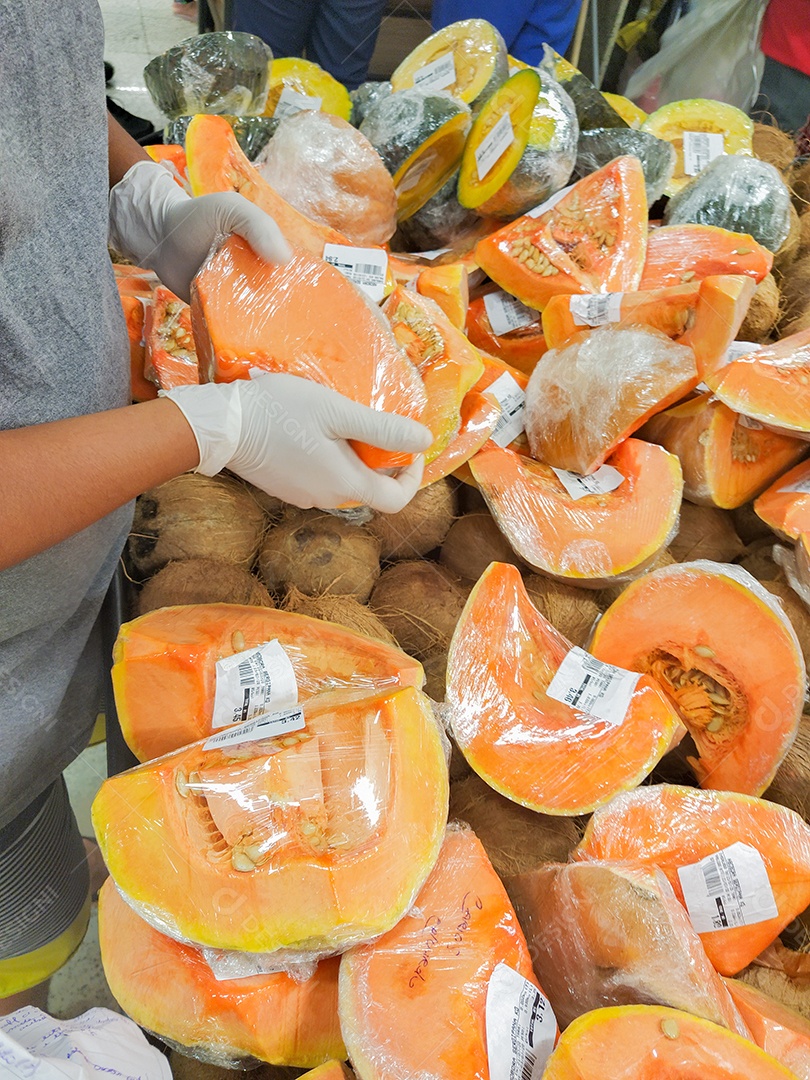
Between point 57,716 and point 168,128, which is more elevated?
point 168,128

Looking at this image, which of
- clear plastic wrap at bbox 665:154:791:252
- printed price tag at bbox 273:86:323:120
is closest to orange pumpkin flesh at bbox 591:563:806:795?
clear plastic wrap at bbox 665:154:791:252

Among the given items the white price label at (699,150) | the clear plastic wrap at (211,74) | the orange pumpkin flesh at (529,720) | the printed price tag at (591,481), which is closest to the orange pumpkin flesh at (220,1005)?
the orange pumpkin flesh at (529,720)

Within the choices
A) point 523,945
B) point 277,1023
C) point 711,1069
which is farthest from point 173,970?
point 711,1069

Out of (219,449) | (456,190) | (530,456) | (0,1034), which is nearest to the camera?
(0,1034)

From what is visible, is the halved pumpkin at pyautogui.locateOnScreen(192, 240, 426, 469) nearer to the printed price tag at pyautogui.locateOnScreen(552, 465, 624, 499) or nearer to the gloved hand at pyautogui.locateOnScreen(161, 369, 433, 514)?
the gloved hand at pyautogui.locateOnScreen(161, 369, 433, 514)

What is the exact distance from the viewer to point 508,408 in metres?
1.40

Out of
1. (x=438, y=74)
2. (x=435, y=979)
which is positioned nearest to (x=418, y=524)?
(x=435, y=979)

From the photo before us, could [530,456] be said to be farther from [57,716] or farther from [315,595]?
[57,716]

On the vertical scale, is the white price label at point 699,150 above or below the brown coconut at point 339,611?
above

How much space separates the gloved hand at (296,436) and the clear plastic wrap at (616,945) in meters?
0.59

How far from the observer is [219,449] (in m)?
0.98

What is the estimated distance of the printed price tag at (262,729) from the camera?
0.84 meters

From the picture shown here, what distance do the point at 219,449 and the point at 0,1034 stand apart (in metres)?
0.65

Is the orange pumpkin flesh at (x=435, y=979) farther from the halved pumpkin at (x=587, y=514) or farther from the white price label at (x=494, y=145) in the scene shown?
the white price label at (x=494, y=145)
